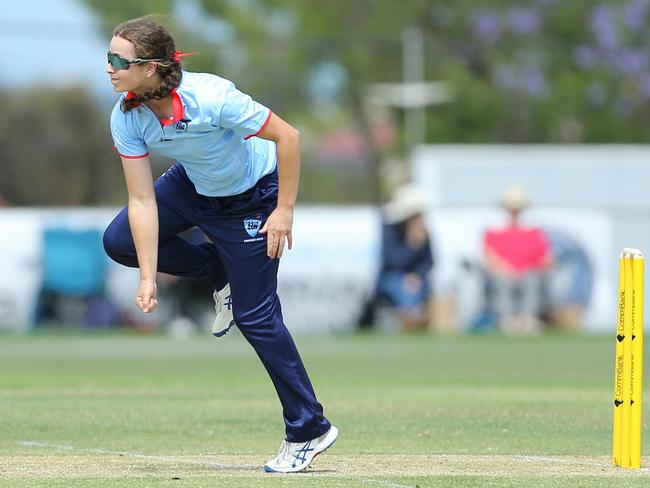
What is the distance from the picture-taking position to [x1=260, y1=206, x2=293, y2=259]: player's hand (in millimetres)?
7719

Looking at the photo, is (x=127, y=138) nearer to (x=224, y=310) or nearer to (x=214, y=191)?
(x=214, y=191)

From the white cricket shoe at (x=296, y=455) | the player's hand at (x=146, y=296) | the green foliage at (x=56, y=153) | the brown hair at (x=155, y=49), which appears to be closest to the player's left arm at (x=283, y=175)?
the brown hair at (x=155, y=49)

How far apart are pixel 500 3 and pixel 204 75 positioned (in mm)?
41868

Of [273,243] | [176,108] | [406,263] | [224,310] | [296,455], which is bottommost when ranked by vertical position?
[406,263]

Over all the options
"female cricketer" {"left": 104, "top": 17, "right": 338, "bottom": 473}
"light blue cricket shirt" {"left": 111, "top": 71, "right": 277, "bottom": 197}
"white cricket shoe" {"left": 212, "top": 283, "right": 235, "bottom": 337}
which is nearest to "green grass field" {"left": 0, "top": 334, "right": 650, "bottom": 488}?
"female cricketer" {"left": 104, "top": 17, "right": 338, "bottom": 473}

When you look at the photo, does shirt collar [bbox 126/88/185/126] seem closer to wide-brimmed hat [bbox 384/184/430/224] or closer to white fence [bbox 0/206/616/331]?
wide-brimmed hat [bbox 384/184/430/224]

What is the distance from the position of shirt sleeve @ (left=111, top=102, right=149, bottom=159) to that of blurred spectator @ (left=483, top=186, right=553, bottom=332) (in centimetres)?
1457

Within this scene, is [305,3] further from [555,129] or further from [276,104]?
[555,129]

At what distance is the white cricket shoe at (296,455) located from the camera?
311 inches

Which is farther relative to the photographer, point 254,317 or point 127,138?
point 254,317

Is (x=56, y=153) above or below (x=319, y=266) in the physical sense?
above

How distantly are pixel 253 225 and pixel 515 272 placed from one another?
49.2 ft

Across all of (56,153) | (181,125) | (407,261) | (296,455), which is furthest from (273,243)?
(56,153)

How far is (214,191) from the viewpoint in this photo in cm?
799
